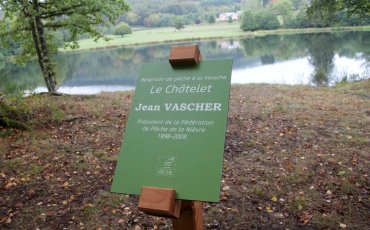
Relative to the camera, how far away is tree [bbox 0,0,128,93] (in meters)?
11.7

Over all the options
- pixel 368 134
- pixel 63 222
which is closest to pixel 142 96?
pixel 63 222

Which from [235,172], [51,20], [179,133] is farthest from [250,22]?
[179,133]

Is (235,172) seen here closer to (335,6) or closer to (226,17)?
(335,6)

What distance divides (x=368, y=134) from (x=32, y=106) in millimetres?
9360

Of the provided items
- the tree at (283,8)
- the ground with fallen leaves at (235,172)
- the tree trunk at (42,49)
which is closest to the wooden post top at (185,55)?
the ground with fallen leaves at (235,172)

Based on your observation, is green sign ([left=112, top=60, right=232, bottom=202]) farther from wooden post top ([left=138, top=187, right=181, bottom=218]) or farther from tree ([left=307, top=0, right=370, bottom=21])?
tree ([left=307, top=0, right=370, bottom=21])

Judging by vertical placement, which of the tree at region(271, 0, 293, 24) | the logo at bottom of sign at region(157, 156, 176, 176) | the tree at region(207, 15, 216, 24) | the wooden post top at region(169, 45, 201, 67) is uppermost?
the tree at region(207, 15, 216, 24)

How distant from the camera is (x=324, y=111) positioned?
9.71 metres

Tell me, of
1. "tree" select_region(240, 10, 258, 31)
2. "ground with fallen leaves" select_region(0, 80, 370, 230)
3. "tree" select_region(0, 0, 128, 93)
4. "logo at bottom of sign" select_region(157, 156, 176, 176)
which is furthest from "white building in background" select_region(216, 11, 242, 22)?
"logo at bottom of sign" select_region(157, 156, 176, 176)

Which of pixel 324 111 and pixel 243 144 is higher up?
pixel 324 111

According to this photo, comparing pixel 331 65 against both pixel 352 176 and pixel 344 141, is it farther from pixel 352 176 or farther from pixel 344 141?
pixel 352 176

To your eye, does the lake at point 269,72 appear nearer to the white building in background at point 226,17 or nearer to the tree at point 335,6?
the tree at point 335,6

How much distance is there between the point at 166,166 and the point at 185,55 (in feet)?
3.28

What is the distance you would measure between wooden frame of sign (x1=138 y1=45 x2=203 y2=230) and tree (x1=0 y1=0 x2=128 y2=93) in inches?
391
